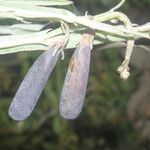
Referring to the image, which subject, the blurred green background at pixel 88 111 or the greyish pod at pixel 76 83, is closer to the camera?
the greyish pod at pixel 76 83

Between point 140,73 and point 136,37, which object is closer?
point 136,37

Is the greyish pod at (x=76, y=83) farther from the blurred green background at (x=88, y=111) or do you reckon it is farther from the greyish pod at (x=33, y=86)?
the blurred green background at (x=88, y=111)

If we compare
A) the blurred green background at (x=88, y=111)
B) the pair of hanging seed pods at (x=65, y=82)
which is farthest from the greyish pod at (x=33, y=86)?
the blurred green background at (x=88, y=111)

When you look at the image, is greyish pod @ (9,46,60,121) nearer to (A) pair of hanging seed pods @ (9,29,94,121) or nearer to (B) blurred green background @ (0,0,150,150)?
(A) pair of hanging seed pods @ (9,29,94,121)

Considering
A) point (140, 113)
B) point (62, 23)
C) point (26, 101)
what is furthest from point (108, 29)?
point (140, 113)

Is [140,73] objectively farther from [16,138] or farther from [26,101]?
[26,101]

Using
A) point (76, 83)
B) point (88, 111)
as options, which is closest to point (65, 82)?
point (76, 83)
